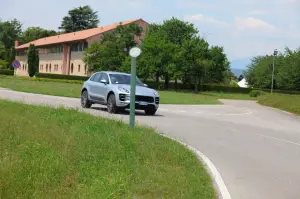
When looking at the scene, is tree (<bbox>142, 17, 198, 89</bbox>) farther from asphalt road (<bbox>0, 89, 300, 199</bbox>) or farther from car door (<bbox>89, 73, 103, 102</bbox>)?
Answer: asphalt road (<bbox>0, 89, 300, 199</bbox>)

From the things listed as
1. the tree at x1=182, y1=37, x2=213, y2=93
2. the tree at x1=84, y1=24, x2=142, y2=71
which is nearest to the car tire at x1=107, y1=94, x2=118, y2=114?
the tree at x1=84, y1=24, x2=142, y2=71

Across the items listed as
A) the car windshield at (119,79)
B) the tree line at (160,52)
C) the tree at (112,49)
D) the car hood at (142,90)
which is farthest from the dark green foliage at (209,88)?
the car hood at (142,90)

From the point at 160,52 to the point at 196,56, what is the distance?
20.6ft

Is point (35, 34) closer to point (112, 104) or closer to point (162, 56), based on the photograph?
point (162, 56)

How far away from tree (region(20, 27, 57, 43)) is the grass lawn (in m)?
117

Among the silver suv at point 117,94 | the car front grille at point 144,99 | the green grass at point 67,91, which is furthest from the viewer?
the green grass at point 67,91

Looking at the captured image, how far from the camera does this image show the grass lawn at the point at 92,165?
5.90 m

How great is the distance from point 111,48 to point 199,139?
181 feet

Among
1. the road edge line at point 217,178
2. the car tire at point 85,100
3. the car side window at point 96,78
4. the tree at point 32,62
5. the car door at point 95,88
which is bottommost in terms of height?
the road edge line at point 217,178

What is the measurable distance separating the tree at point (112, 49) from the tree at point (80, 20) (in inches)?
1795

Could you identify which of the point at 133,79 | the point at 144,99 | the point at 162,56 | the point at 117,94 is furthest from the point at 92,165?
the point at 162,56

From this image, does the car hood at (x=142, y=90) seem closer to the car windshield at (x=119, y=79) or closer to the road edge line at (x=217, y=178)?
the car windshield at (x=119, y=79)

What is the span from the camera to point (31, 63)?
3317 inches

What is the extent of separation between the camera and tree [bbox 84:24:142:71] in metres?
65.7
